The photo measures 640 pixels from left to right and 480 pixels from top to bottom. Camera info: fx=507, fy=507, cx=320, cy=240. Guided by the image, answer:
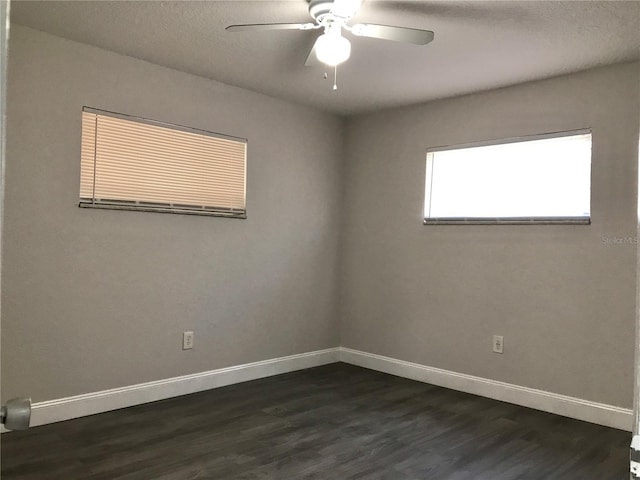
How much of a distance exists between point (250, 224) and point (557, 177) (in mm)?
2331

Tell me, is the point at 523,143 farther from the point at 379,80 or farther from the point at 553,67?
the point at 379,80

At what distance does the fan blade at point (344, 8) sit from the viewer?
233 cm

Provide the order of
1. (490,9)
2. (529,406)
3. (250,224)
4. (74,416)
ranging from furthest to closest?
(250,224) < (529,406) < (74,416) < (490,9)

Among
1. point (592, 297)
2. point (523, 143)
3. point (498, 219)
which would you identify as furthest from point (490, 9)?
point (592, 297)

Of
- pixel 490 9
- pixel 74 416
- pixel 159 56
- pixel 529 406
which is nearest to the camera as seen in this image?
pixel 490 9

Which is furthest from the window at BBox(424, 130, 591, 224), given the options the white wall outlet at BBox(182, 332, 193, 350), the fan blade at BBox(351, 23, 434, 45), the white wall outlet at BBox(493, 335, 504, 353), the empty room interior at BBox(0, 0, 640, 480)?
the white wall outlet at BBox(182, 332, 193, 350)

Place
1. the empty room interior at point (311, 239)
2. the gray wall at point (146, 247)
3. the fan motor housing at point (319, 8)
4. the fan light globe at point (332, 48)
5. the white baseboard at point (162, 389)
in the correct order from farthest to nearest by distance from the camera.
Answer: the white baseboard at point (162, 389), the gray wall at point (146, 247), the empty room interior at point (311, 239), the fan motor housing at point (319, 8), the fan light globe at point (332, 48)

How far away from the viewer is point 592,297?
11.0ft

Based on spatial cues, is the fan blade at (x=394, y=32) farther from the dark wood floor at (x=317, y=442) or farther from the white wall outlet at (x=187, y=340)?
the white wall outlet at (x=187, y=340)

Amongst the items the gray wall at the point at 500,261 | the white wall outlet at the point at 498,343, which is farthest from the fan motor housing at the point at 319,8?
the white wall outlet at the point at 498,343

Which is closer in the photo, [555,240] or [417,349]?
[555,240]

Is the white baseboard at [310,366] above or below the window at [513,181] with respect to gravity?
below

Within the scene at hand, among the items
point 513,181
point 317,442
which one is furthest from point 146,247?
point 513,181

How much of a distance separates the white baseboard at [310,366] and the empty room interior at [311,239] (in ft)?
0.05
